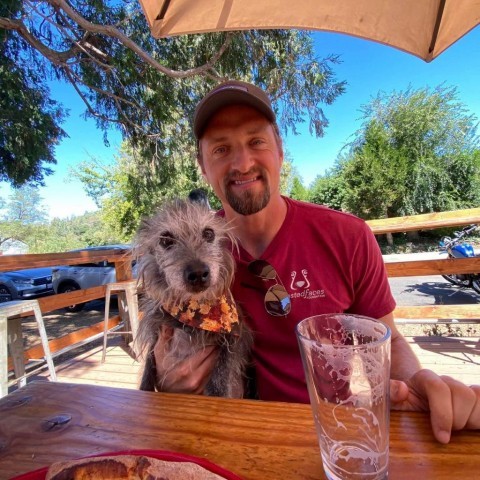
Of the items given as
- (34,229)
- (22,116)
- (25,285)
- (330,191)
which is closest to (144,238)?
(22,116)

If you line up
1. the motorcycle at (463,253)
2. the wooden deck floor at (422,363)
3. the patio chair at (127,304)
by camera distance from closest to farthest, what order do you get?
the wooden deck floor at (422,363) < the patio chair at (127,304) < the motorcycle at (463,253)

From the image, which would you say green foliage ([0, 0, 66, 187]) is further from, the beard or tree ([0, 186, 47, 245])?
tree ([0, 186, 47, 245])

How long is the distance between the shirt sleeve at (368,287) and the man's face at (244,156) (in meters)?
0.55

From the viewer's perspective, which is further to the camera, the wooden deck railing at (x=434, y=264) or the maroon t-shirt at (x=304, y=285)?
the wooden deck railing at (x=434, y=264)

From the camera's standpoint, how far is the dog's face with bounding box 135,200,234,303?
1.58m

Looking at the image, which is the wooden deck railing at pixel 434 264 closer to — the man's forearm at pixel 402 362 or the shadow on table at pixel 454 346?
the shadow on table at pixel 454 346

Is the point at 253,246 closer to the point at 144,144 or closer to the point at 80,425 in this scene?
the point at 80,425

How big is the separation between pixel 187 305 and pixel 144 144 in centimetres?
482

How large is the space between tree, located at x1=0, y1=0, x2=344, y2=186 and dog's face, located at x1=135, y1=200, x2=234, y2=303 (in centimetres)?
326

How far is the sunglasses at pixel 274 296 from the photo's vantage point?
1.50m

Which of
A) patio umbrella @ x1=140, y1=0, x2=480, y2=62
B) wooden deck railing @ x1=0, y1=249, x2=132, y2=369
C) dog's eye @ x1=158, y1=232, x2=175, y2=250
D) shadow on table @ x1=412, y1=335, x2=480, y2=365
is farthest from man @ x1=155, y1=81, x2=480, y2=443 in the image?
shadow on table @ x1=412, y1=335, x2=480, y2=365

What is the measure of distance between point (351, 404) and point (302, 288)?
37.5 inches

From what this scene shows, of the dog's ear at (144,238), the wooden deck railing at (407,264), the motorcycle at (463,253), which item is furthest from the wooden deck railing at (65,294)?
the motorcycle at (463,253)

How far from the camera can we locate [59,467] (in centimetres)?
53
